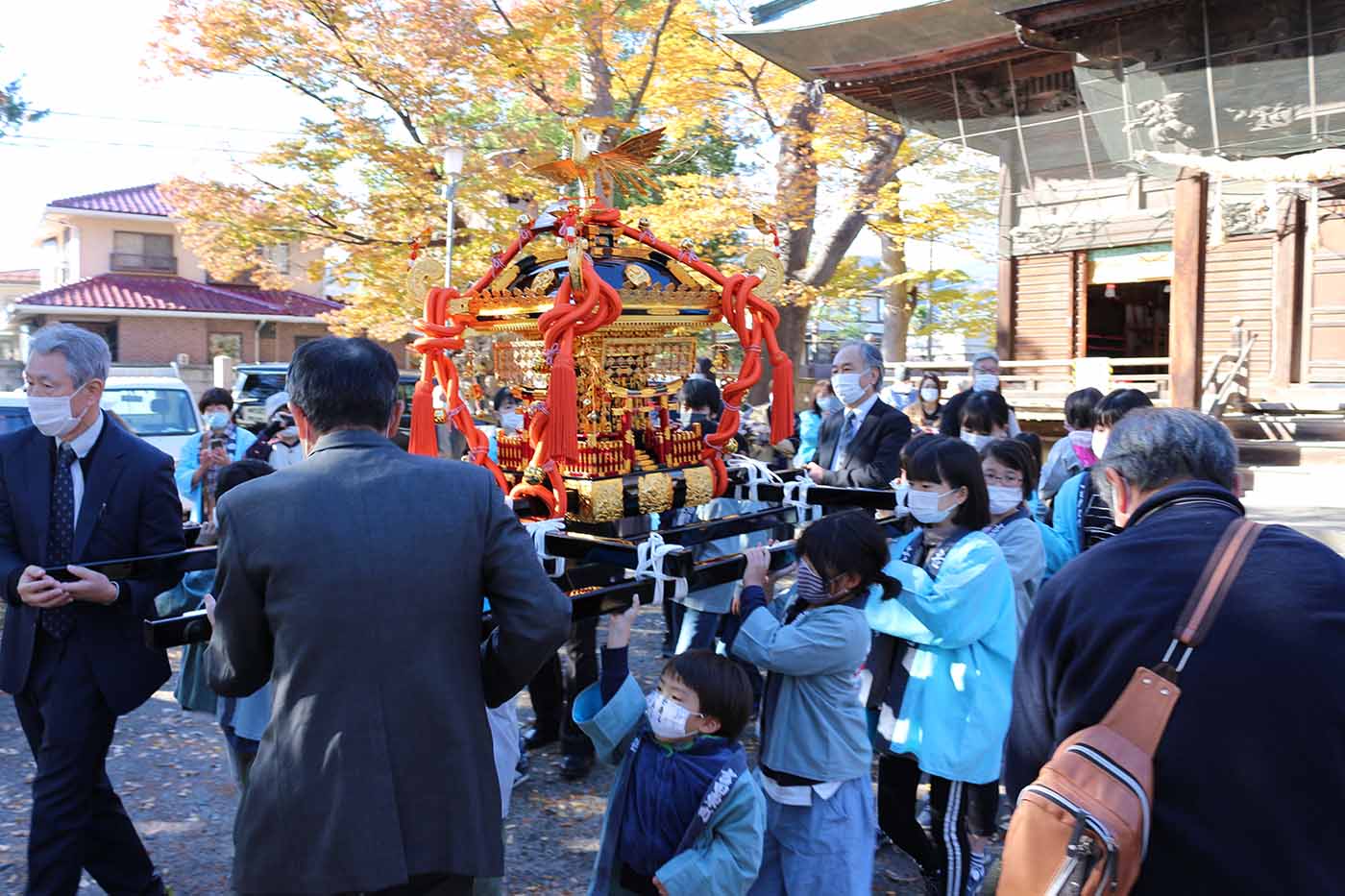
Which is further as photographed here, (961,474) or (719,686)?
(961,474)

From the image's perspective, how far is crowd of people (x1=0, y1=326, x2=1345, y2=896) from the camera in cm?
155

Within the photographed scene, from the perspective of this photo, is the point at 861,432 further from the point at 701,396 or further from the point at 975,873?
the point at 975,873

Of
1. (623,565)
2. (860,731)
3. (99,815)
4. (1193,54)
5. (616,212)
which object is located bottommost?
(99,815)

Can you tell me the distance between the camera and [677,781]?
2.46 metres

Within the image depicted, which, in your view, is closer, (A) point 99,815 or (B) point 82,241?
(A) point 99,815

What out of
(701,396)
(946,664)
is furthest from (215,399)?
(946,664)

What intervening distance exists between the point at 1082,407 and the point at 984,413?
18.9 inches

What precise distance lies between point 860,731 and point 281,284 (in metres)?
12.1

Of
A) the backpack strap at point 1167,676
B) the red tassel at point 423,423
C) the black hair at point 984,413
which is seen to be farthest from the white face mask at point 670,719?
the black hair at point 984,413

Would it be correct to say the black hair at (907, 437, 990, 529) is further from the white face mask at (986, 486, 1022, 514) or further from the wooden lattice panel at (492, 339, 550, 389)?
the wooden lattice panel at (492, 339, 550, 389)

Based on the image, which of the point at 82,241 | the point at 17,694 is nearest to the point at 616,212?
the point at 17,694

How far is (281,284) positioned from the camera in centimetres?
1310

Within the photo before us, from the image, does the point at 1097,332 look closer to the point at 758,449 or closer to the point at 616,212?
the point at 758,449

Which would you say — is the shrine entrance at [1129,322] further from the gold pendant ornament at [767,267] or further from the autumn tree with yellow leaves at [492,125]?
the gold pendant ornament at [767,267]
